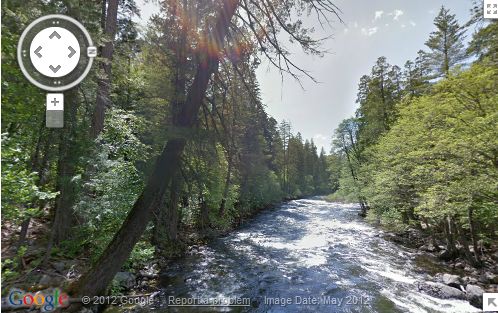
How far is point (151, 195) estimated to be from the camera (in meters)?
4.68

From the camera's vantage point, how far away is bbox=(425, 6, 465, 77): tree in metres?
15.5

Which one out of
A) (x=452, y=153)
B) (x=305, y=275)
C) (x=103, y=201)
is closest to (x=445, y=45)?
(x=452, y=153)

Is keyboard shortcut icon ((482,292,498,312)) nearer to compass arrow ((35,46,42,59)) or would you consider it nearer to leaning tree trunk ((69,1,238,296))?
leaning tree trunk ((69,1,238,296))

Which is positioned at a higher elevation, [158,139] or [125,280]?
[158,139]

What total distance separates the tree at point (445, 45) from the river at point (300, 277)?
12.2 metres

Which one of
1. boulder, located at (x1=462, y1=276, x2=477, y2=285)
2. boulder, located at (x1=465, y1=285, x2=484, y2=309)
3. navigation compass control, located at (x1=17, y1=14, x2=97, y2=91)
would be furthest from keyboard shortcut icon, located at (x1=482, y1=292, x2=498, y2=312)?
navigation compass control, located at (x1=17, y1=14, x2=97, y2=91)

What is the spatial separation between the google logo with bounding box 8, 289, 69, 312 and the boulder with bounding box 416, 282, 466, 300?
8.92m

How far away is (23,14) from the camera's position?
357 centimetres

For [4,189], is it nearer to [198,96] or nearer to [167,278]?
[198,96]

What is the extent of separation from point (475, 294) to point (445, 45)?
53.3 feet

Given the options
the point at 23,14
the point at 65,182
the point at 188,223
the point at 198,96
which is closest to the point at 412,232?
the point at 188,223

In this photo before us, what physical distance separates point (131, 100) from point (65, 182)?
776cm

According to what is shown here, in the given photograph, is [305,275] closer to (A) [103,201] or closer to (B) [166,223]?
(B) [166,223]

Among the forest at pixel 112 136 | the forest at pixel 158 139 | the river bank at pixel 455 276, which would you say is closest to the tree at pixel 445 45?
the forest at pixel 158 139
